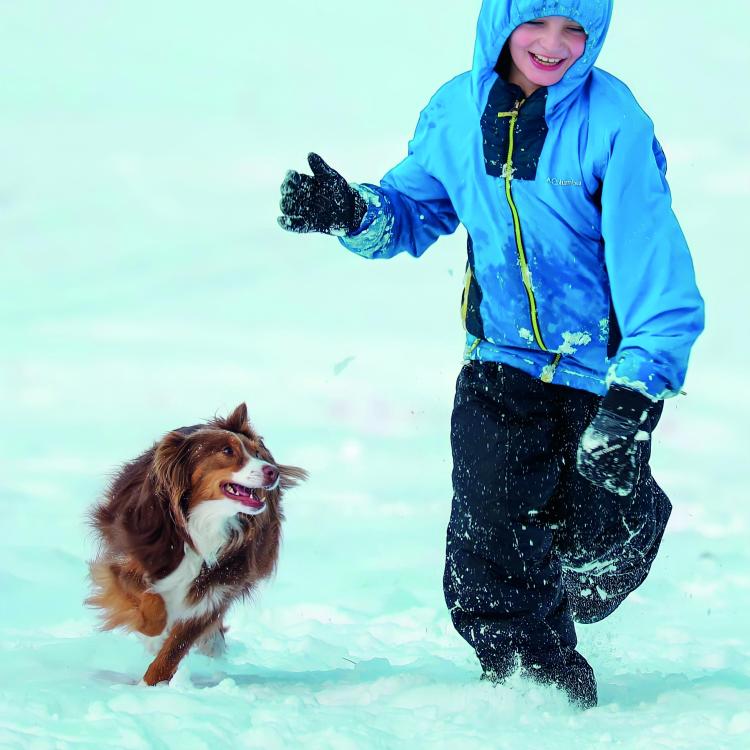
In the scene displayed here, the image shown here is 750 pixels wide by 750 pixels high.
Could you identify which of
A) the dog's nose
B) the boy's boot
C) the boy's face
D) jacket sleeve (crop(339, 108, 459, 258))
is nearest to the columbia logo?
the boy's face

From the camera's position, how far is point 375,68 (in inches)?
459

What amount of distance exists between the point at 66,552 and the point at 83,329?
314 cm

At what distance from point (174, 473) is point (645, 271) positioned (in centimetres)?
180

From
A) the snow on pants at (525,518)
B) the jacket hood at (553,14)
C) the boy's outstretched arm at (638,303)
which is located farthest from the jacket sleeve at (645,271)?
the snow on pants at (525,518)

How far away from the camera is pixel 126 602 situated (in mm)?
3814

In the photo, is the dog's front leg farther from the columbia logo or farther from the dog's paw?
the columbia logo

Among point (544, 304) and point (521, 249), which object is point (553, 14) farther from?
point (544, 304)

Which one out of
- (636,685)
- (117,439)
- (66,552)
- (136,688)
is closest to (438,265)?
(117,439)

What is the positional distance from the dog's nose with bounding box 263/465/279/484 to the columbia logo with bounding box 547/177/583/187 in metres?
1.47

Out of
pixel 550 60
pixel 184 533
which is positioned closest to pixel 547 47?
pixel 550 60

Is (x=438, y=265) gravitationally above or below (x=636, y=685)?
above

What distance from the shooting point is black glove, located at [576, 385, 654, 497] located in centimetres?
266

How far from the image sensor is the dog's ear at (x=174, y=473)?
377 cm

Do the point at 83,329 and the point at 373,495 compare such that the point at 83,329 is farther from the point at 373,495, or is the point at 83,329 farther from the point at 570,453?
the point at 570,453
